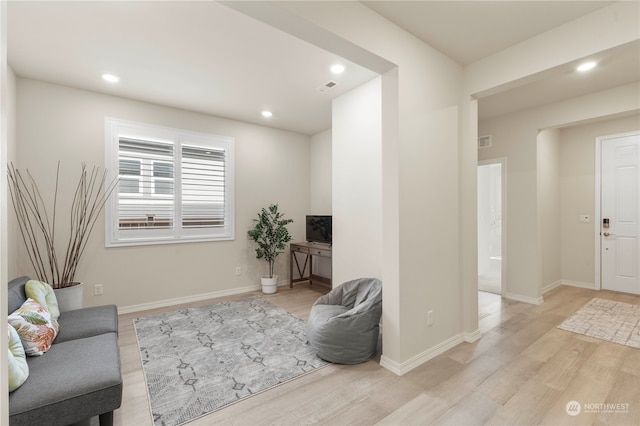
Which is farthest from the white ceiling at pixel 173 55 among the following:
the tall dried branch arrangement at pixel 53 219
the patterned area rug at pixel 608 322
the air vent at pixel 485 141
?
the patterned area rug at pixel 608 322

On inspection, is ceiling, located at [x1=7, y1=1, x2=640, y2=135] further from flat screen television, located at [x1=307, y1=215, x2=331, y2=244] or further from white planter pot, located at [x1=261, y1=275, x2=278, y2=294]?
→ white planter pot, located at [x1=261, y1=275, x2=278, y2=294]

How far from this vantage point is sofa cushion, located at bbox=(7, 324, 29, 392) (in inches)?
56.7

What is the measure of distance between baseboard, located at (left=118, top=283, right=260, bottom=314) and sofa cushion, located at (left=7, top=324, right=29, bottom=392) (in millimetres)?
2287

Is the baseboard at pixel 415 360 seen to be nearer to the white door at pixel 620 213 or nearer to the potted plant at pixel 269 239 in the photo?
the potted plant at pixel 269 239

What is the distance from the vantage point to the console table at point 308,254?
437 centimetres

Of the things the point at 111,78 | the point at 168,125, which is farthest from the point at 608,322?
the point at 111,78

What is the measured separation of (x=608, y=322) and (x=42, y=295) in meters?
5.62

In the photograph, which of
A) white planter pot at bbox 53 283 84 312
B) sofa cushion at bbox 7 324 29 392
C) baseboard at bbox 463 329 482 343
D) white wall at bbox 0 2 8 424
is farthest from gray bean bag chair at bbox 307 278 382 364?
white planter pot at bbox 53 283 84 312

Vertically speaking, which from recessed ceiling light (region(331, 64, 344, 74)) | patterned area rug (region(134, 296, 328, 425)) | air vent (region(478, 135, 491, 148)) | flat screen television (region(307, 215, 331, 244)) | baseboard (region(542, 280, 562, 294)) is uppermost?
recessed ceiling light (region(331, 64, 344, 74))

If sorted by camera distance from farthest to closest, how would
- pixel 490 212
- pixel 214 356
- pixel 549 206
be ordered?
pixel 490 212 < pixel 549 206 < pixel 214 356

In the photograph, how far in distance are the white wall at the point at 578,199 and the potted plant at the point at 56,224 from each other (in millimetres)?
6855

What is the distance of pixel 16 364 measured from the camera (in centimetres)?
150

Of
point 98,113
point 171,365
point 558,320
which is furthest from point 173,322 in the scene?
point 558,320

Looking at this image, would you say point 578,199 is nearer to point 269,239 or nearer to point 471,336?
point 471,336
